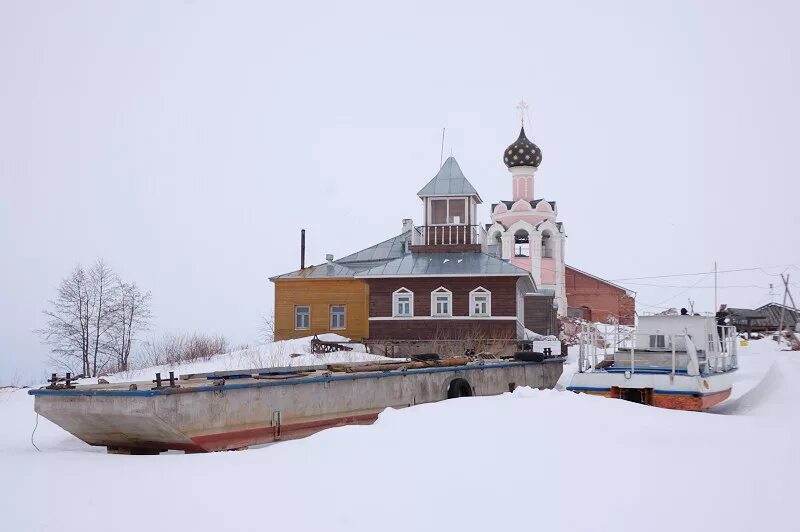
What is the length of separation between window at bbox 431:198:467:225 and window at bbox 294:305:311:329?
7436mm

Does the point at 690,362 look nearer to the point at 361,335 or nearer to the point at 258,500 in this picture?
the point at 258,500

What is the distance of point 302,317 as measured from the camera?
3944 cm

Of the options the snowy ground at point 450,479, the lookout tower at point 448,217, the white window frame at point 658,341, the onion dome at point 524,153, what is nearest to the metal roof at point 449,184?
the lookout tower at point 448,217

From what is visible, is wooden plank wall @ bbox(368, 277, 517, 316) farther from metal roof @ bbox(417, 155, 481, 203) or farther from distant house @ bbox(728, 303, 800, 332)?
distant house @ bbox(728, 303, 800, 332)

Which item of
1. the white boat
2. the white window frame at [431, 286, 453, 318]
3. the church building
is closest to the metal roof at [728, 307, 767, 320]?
the church building

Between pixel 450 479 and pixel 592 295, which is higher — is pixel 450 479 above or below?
below

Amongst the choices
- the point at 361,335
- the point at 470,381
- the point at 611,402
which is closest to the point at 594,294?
the point at 361,335

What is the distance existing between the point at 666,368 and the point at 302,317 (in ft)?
73.7

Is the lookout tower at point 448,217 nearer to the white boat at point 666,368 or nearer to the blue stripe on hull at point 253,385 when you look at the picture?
the white boat at point 666,368

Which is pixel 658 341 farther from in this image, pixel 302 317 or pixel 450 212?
pixel 302 317

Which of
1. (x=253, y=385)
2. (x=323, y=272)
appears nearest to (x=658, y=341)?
(x=253, y=385)

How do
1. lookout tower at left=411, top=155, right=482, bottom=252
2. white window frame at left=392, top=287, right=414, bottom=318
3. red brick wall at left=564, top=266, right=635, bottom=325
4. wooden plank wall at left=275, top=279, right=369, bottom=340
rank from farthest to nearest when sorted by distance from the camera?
1. red brick wall at left=564, top=266, right=635, bottom=325
2. wooden plank wall at left=275, top=279, right=369, bottom=340
3. lookout tower at left=411, top=155, right=482, bottom=252
4. white window frame at left=392, top=287, right=414, bottom=318

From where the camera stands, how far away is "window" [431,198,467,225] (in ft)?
122

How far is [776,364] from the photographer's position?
2880 centimetres
